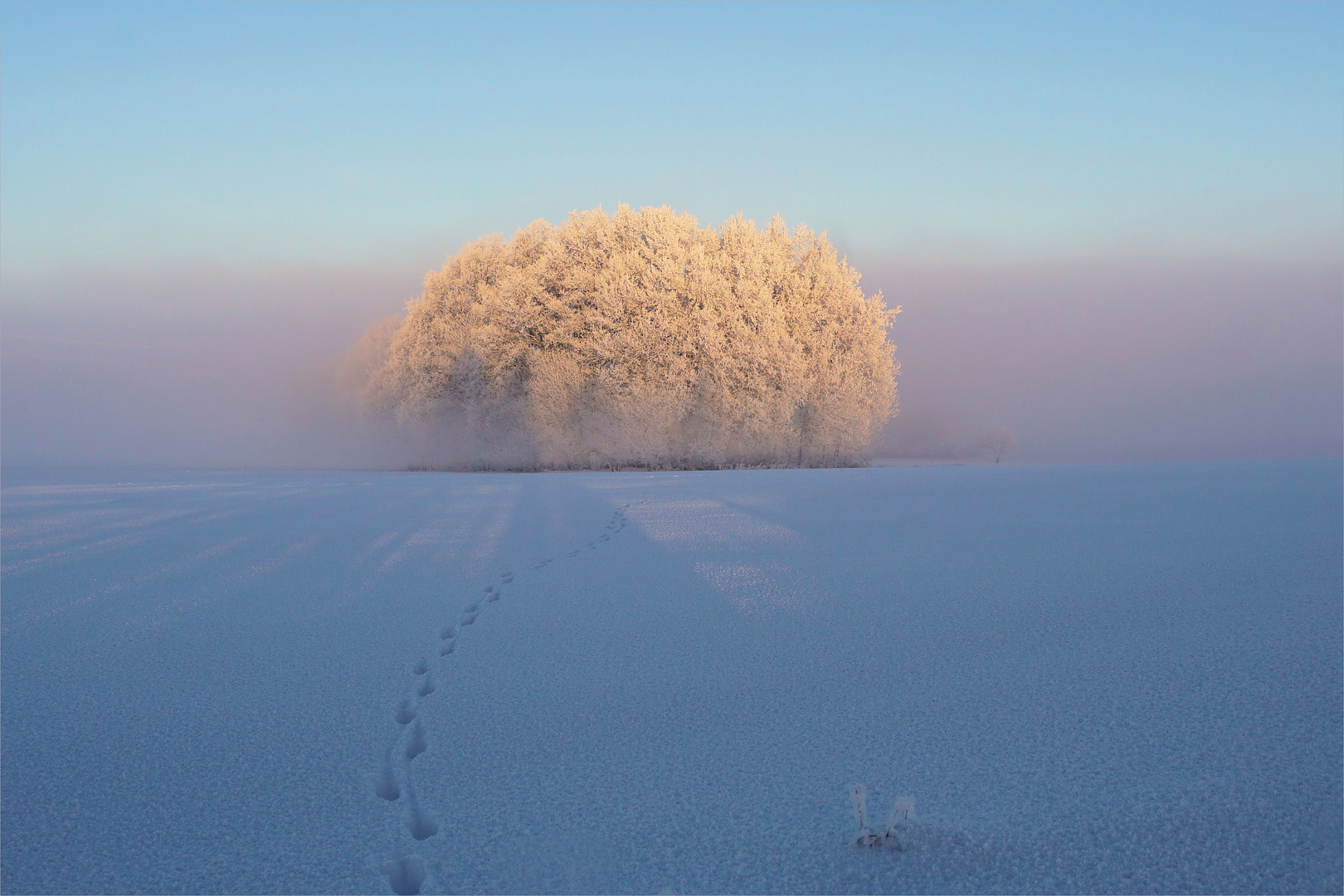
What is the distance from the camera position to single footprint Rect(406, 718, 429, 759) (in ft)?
6.02

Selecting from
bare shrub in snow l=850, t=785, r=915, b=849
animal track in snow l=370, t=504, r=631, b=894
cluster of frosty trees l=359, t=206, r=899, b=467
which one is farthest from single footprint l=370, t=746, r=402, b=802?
cluster of frosty trees l=359, t=206, r=899, b=467

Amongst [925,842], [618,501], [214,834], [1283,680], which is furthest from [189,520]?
[1283,680]

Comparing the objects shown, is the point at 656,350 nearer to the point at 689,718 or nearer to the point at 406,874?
the point at 689,718

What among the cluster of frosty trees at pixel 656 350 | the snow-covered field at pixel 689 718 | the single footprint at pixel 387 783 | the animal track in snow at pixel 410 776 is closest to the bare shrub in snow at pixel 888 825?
the snow-covered field at pixel 689 718

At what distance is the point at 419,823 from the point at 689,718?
72cm

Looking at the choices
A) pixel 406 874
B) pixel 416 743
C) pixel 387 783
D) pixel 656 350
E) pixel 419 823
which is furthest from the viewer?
pixel 656 350

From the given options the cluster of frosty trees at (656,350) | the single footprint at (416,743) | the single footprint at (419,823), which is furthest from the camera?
the cluster of frosty trees at (656,350)

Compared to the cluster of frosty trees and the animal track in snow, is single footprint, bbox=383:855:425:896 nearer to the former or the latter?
the animal track in snow

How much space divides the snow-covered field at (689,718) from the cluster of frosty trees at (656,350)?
13609 millimetres

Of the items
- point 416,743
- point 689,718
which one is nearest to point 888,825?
point 689,718

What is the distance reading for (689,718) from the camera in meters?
1.96

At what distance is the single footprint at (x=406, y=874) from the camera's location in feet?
4.42

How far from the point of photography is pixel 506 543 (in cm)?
491

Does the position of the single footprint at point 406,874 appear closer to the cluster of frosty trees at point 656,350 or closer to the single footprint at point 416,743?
the single footprint at point 416,743
